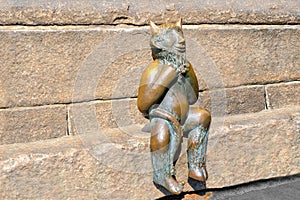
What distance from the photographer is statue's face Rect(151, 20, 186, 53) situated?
2.31 metres

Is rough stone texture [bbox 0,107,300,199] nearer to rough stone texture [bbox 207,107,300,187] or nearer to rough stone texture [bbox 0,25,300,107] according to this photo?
rough stone texture [bbox 207,107,300,187]

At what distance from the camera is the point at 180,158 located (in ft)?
8.21

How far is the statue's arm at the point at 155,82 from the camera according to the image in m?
2.30

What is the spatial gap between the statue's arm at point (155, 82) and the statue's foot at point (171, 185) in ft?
1.27

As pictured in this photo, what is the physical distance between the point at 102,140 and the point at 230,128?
0.72 metres

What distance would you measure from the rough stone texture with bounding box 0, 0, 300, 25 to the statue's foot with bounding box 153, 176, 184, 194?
0.95 metres

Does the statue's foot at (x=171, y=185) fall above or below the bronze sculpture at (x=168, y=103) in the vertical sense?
below

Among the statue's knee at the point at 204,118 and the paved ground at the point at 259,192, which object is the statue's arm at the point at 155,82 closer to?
the statue's knee at the point at 204,118

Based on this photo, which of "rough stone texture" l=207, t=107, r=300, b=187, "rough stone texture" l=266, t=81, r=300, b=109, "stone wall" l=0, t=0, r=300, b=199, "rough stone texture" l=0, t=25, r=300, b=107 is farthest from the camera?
"rough stone texture" l=266, t=81, r=300, b=109

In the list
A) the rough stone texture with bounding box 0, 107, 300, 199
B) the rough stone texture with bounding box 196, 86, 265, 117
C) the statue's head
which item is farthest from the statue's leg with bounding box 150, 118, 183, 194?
the rough stone texture with bounding box 196, 86, 265, 117

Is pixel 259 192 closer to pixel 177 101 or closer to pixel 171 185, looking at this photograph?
pixel 171 185

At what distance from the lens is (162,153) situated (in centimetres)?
233

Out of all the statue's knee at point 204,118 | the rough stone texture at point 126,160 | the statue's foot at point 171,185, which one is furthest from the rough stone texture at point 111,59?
the statue's foot at point 171,185

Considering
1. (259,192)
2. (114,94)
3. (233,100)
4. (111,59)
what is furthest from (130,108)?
(259,192)
